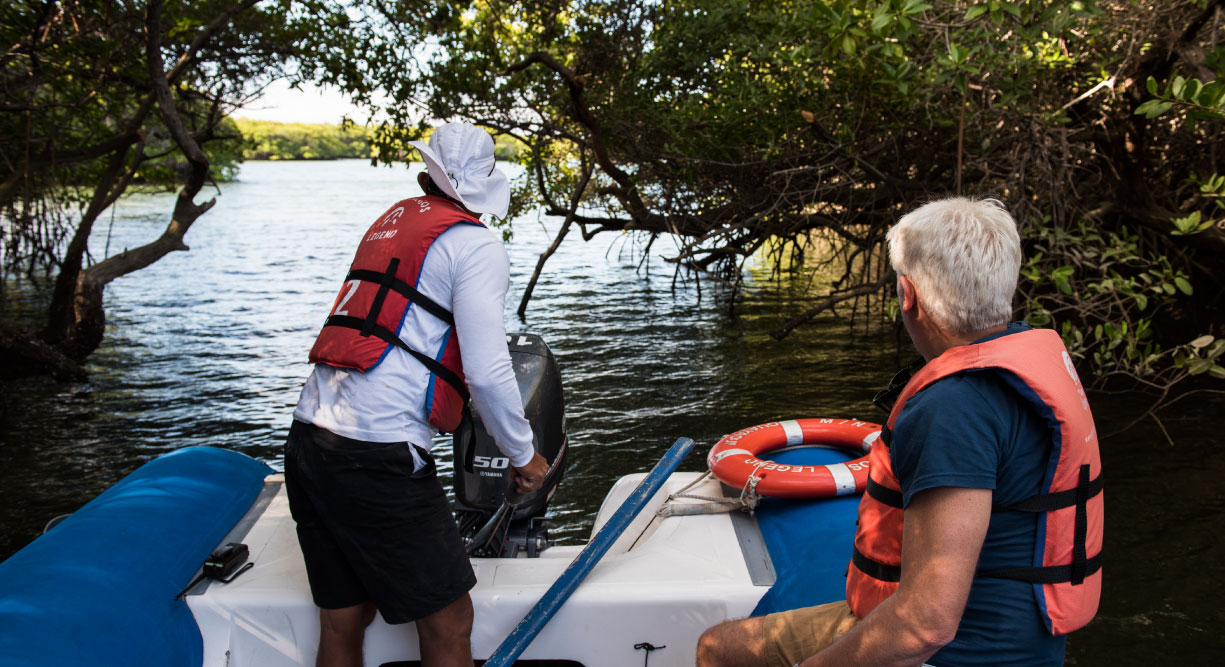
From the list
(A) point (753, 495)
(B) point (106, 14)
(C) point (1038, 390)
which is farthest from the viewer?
(B) point (106, 14)

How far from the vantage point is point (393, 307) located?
7.11ft

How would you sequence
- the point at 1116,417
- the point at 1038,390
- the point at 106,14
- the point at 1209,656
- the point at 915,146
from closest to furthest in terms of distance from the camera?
1. the point at 1038,390
2. the point at 1209,656
3. the point at 1116,417
4. the point at 915,146
5. the point at 106,14

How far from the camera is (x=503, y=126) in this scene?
9.88 meters

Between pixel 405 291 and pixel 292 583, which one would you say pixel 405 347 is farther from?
pixel 292 583

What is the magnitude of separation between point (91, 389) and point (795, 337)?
22.6 ft

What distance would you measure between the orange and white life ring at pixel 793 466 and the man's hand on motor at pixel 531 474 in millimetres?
806

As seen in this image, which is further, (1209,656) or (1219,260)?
(1219,260)

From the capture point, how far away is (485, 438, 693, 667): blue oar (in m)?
2.36

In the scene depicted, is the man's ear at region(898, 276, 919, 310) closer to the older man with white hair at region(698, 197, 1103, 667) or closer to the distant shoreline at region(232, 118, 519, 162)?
the older man with white hair at region(698, 197, 1103, 667)

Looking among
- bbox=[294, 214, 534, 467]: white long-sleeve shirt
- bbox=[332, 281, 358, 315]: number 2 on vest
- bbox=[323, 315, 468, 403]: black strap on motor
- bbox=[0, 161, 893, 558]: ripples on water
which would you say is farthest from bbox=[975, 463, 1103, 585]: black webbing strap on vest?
bbox=[0, 161, 893, 558]: ripples on water

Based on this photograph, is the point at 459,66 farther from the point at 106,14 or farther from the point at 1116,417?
the point at 1116,417

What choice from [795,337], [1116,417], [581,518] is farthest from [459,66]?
[1116,417]

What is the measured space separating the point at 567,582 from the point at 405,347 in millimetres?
812

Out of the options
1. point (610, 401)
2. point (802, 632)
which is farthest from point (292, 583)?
point (610, 401)
